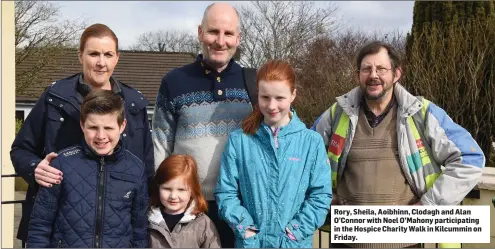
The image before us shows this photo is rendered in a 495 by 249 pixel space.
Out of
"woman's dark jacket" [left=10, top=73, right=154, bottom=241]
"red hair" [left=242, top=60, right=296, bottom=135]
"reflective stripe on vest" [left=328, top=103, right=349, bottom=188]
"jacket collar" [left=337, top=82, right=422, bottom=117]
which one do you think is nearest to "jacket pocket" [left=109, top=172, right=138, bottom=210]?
"woman's dark jacket" [left=10, top=73, right=154, bottom=241]

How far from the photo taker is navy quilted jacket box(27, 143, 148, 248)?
10.4 feet

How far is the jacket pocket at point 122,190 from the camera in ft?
10.6

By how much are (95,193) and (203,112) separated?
72 centimetres

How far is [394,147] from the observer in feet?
12.0

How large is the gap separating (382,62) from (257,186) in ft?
3.23

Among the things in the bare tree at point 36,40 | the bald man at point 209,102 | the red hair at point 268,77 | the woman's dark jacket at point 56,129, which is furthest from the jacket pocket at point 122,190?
the bare tree at point 36,40

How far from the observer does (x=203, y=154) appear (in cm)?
355

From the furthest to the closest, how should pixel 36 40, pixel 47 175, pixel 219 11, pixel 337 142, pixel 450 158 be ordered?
pixel 36 40
pixel 337 142
pixel 450 158
pixel 219 11
pixel 47 175

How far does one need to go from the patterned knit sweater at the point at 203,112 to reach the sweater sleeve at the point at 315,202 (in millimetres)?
493

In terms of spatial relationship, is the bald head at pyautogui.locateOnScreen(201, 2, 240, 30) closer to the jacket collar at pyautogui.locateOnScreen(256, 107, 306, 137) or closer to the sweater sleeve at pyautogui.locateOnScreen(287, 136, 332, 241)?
the jacket collar at pyautogui.locateOnScreen(256, 107, 306, 137)
